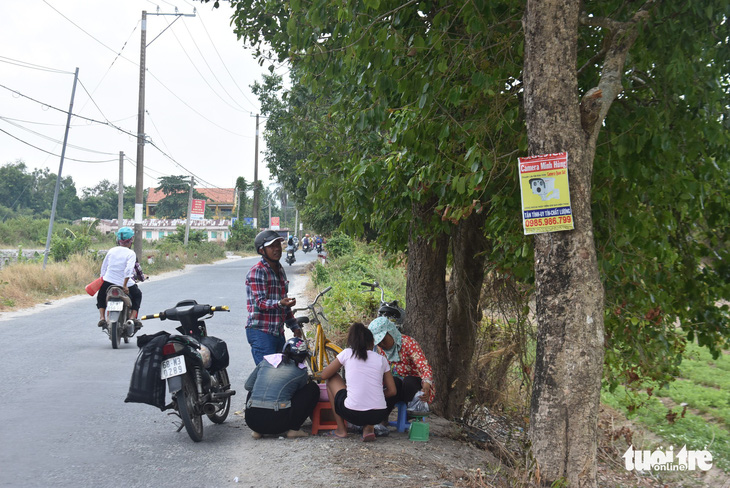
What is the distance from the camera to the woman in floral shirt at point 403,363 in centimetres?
653

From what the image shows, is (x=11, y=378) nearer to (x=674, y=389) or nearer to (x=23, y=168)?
(x=674, y=389)

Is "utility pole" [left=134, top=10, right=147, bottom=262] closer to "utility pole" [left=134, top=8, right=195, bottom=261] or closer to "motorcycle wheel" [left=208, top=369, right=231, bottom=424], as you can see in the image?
"utility pole" [left=134, top=8, right=195, bottom=261]

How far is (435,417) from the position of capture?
26.5 ft

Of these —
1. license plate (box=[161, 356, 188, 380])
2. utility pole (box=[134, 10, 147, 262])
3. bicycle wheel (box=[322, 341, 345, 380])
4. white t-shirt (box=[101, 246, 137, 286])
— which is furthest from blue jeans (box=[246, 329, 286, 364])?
utility pole (box=[134, 10, 147, 262])

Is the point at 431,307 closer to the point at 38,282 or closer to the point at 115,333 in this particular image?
the point at 115,333

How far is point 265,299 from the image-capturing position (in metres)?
6.84

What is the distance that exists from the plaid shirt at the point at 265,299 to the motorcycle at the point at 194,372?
1.37 ft

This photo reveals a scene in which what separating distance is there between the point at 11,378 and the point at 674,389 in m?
13.8

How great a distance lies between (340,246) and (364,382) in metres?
24.1

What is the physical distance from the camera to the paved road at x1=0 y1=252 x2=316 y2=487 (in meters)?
5.25

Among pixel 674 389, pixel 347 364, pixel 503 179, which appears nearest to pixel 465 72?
pixel 503 179

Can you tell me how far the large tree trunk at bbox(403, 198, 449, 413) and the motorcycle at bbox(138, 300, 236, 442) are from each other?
2404 mm

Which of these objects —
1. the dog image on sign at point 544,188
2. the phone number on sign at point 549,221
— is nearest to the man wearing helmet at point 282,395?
the phone number on sign at point 549,221

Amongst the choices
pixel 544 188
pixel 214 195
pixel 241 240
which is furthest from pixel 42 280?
pixel 214 195
